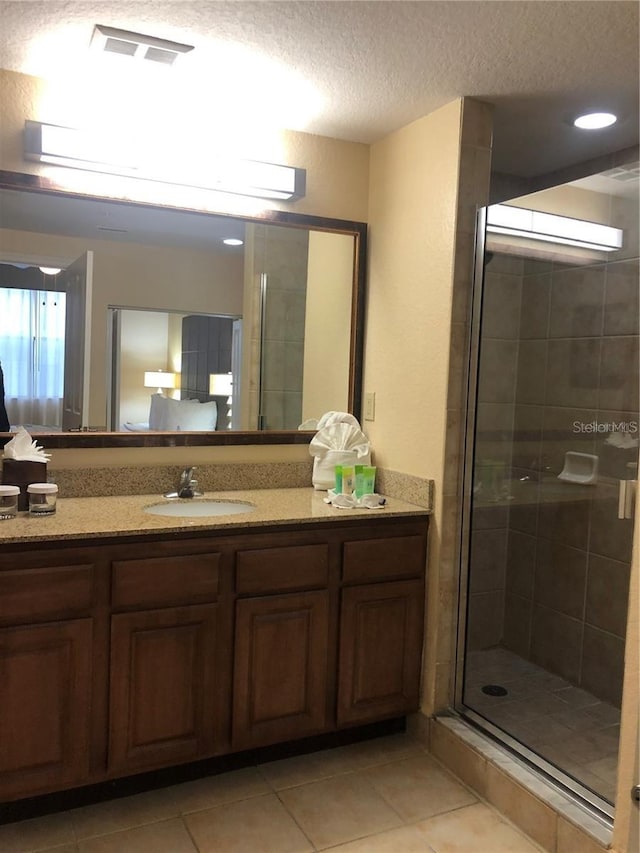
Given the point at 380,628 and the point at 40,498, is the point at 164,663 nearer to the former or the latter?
the point at 40,498

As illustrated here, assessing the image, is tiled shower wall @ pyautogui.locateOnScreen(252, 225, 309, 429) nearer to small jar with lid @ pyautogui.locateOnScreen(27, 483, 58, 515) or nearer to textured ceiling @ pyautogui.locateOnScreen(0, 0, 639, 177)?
textured ceiling @ pyautogui.locateOnScreen(0, 0, 639, 177)

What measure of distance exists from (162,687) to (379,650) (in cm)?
79

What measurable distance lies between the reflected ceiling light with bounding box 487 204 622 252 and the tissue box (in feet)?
5.82

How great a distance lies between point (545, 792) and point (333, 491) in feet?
4.07

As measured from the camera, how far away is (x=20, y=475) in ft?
Answer: 7.44

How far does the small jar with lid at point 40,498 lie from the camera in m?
2.21

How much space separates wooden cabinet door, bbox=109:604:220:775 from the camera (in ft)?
7.04

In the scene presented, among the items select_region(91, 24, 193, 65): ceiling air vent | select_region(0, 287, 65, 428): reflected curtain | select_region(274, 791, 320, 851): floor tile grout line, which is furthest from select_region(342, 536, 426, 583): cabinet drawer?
select_region(91, 24, 193, 65): ceiling air vent

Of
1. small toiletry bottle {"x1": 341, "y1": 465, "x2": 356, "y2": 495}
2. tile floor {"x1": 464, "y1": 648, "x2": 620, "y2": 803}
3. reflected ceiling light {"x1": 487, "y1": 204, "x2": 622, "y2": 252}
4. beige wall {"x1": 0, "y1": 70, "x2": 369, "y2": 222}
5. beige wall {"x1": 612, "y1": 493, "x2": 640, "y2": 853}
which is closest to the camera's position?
beige wall {"x1": 612, "y1": 493, "x2": 640, "y2": 853}

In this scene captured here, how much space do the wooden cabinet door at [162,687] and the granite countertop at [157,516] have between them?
27 cm

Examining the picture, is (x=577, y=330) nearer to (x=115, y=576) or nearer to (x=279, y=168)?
(x=279, y=168)

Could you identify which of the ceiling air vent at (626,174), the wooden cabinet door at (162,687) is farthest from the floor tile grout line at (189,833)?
the ceiling air vent at (626,174)

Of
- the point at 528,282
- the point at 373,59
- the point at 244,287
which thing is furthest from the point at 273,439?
the point at 373,59

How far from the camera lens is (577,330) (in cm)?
261
